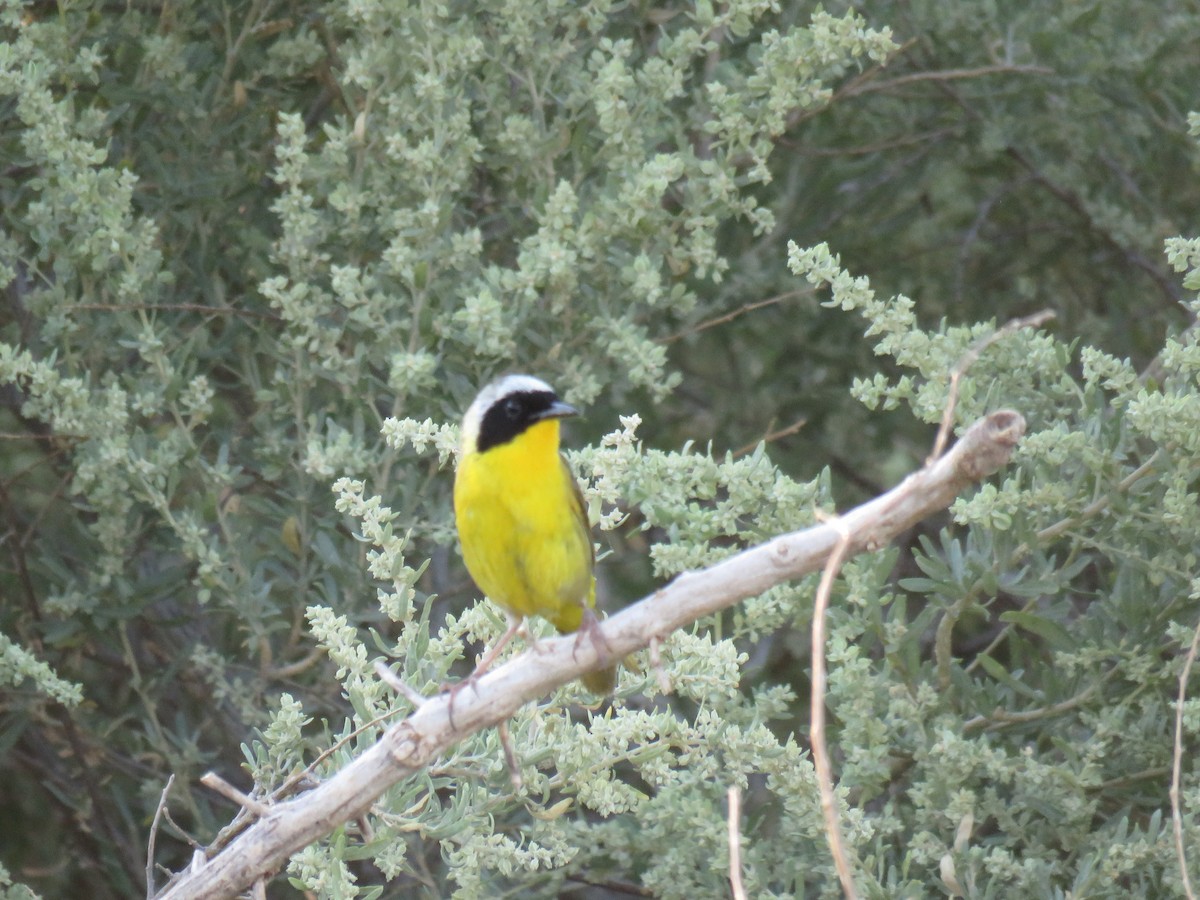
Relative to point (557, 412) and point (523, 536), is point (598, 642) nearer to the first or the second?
point (523, 536)

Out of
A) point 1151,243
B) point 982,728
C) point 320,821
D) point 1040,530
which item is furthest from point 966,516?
point 1151,243

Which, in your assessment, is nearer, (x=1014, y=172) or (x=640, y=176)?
(x=640, y=176)

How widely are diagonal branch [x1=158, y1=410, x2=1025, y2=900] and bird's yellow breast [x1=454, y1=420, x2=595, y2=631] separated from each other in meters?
0.59

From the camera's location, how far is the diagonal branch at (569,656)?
8.08 ft

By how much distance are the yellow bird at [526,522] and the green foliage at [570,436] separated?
0.08m

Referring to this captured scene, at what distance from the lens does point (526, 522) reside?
11.7ft

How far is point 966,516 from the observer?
3.43 m

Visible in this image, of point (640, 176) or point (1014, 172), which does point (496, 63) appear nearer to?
point (640, 176)

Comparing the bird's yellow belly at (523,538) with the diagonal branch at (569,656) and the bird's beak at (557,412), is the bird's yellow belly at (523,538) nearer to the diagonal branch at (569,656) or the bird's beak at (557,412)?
the bird's beak at (557,412)

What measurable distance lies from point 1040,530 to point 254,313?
2.15m

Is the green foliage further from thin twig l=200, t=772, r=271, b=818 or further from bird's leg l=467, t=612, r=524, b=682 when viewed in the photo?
thin twig l=200, t=772, r=271, b=818

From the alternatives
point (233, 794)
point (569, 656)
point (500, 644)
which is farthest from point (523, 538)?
point (233, 794)

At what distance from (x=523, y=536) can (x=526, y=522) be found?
31 millimetres

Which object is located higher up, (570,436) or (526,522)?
(526,522)
